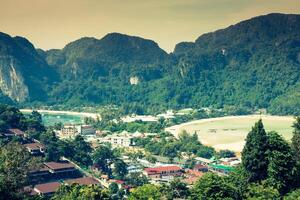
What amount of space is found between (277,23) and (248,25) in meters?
7.64

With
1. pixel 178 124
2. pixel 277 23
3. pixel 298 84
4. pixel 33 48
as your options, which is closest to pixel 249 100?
pixel 298 84

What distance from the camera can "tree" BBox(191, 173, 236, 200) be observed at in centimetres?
1752

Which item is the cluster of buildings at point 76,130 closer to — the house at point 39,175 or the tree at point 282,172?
the house at point 39,175

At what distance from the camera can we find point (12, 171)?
21.6 m

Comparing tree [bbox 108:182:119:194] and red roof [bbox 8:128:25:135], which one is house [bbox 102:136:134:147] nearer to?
red roof [bbox 8:128:25:135]

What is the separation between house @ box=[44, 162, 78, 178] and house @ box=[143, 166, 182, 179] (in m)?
5.75

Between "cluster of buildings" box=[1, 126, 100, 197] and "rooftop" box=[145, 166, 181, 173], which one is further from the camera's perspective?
"rooftop" box=[145, 166, 181, 173]

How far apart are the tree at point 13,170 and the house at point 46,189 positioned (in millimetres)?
1124

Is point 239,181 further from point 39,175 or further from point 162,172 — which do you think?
point 162,172

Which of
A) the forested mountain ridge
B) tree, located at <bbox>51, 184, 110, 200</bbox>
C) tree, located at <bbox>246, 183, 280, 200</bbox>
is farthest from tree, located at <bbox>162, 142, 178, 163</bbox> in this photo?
the forested mountain ridge

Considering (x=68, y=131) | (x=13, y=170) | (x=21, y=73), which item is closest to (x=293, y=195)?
(x=13, y=170)

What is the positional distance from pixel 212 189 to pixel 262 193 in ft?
5.55

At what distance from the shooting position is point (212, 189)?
1758 centimetres

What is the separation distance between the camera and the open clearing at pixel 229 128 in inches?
2026
